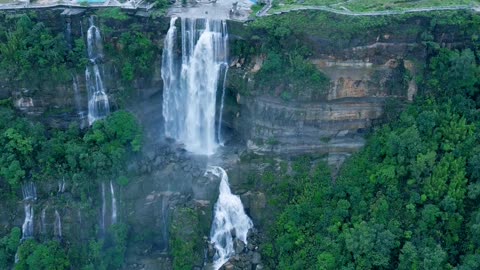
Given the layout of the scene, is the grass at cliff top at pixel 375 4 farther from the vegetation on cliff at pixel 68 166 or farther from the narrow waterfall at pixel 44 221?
the narrow waterfall at pixel 44 221

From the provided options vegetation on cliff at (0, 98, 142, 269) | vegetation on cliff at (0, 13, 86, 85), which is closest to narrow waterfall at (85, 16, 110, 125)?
vegetation on cliff at (0, 13, 86, 85)

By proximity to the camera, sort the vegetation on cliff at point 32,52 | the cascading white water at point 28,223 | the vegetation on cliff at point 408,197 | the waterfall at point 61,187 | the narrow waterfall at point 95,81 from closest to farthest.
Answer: the vegetation on cliff at point 408,197 → the cascading white water at point 28,223 → the waterfall at point 61,187 → the vegetation on cliff at point 32,52 → the narrow waterfall at point 95,81

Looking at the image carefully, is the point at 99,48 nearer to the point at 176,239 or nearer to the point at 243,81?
the point at 243,81

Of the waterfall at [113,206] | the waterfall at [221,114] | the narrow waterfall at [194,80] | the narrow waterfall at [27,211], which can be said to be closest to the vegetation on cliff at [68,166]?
the narrow waterfall at [27,211]

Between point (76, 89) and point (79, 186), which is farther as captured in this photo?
point (76, 89)

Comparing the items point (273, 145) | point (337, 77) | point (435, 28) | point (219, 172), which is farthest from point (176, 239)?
point (435, 28)

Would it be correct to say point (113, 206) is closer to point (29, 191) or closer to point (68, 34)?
point (29, 191)

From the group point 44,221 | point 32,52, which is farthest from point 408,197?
point 32,52

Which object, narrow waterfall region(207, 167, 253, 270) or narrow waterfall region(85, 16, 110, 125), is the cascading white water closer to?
narrow waterfall region(85, 16, 110, 125)
